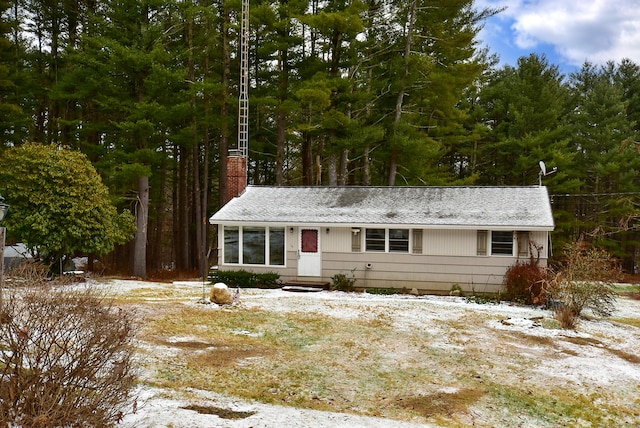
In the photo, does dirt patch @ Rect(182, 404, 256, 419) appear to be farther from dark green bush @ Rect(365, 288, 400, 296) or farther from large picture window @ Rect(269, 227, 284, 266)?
large picture window @ Rect(269, 227, 284, 266)

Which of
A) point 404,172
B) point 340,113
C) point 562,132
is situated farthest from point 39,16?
point 562,132

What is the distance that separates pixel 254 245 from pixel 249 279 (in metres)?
1.35

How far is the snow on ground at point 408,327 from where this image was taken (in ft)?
19.9

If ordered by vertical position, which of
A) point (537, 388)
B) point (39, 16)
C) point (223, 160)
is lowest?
point (537, 388)

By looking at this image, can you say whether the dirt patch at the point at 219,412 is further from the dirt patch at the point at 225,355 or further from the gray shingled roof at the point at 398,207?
the gray shingled roof at the point at 398,207

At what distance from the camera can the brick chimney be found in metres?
19.9

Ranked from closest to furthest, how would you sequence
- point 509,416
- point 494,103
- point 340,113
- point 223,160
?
point 509,416 < point 340,113 < point 223,160 < point 494,103

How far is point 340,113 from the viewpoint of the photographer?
74.4ft

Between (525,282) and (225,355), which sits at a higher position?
(525,282)

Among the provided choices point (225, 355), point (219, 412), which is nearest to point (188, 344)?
point (225, 355)

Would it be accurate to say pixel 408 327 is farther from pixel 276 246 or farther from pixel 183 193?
pixel 183 193

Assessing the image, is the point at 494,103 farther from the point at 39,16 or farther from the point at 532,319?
→ the point at 39,16

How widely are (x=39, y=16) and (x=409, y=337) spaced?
26.7m

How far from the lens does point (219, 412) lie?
623cm
